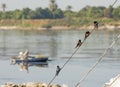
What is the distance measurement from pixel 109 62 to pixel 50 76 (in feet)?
42.5

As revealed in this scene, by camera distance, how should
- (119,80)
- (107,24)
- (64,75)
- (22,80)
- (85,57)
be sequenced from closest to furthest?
(119,80)
(22,80)
(64,75)
(85,57)
(107,24)

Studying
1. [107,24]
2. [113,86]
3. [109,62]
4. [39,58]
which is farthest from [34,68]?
[107,24]

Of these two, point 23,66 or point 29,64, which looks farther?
point 29,64

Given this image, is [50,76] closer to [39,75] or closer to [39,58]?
[39,75]

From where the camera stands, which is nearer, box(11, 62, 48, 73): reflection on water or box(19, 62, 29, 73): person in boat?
box(19, 62, 29, 73): person in boat

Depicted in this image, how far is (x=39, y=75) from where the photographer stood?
46.2 m

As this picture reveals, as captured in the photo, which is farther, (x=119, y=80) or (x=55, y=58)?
(x=55, y=58)

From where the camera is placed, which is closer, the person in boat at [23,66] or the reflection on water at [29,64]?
the person in boat at [23,66]

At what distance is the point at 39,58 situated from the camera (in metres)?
56.9

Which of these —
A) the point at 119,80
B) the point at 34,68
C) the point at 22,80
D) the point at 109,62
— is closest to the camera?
the point at 119,80

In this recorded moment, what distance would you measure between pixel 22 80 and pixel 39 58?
14753mm

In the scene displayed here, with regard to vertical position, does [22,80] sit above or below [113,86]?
below

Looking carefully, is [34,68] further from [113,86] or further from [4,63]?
[113,86]

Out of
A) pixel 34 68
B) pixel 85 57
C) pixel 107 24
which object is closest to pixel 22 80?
pixel 34 68
